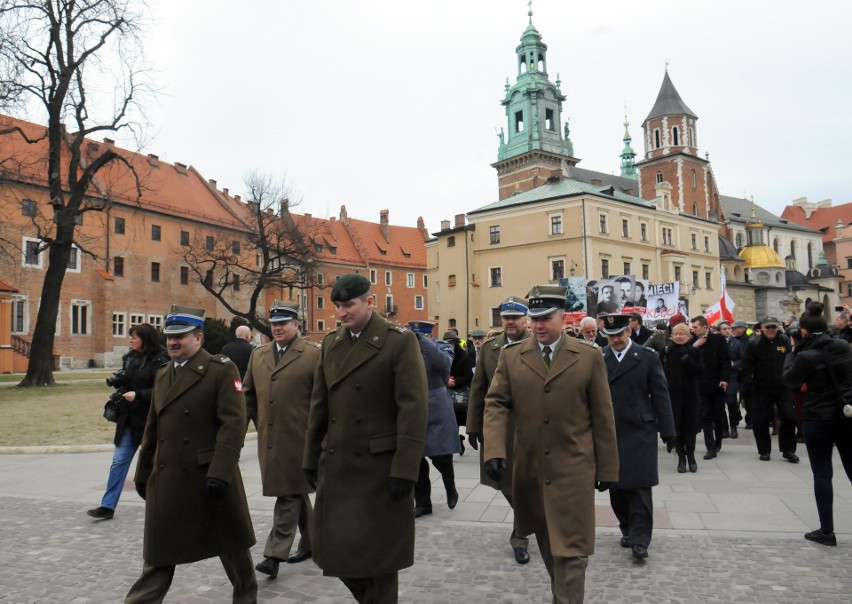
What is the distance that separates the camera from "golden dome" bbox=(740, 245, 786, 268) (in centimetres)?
8319

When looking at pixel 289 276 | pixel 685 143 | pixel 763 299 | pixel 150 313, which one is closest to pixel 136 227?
pixel 150 313

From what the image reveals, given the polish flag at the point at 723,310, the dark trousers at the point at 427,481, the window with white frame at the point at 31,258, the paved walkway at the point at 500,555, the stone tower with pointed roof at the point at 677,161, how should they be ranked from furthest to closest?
the stone tower with pointed roof at the point at 677,161
the window with white frame at the point at 31,258
the polish flag at the point at 723,310
the dark trousers at the point at 427,481
the paved walkway at the point at 500,555

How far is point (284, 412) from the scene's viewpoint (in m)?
5.98

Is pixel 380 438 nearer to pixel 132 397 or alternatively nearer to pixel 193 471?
pixel 193 471

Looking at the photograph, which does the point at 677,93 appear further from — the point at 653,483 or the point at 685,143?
the point at 653,483

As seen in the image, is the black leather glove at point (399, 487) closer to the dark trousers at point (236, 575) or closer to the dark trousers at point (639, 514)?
the dark trousers at point (236, 575)

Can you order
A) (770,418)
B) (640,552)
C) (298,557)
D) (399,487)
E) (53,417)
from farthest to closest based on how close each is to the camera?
(53,417) → (770,418) → (298,557) → (640,552) → (399,487)

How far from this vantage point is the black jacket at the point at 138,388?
715 centimetres

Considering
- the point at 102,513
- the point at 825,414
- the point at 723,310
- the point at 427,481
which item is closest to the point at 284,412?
the point at 427,481

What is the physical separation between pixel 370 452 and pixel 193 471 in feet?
4.28

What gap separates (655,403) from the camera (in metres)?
6.23

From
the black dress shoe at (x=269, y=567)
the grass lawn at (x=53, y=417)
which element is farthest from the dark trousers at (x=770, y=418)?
the grass lawn at (x=53, y=417)

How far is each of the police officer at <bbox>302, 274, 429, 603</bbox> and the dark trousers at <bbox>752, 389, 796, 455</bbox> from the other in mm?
8182

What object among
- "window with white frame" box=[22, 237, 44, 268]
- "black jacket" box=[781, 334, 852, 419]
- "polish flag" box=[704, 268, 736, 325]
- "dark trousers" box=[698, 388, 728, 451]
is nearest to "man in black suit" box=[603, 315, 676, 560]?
"black jacket" box=[781, 334, 852, 419]
